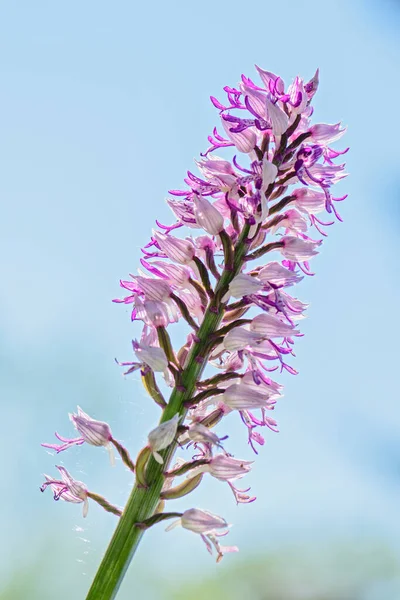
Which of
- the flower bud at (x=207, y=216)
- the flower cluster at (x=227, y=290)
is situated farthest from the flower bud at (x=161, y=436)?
the flower bud at (x=207, y=216)

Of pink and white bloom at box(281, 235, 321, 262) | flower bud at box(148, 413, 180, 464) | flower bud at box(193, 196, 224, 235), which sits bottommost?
flower bud at box(148, 413, 180, 464)

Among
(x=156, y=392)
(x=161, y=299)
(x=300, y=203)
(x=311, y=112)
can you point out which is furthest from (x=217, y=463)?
(x=311, y=112)

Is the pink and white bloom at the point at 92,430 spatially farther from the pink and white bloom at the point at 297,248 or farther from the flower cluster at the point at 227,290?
the pink and white bloom at the point at 297,248

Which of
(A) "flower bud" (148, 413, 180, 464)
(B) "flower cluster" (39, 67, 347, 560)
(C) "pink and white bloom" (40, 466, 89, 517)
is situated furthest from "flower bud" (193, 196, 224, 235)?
(C) "pink and white bloom" (40, 466, 89, 517)

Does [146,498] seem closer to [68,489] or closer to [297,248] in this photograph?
[68,489]

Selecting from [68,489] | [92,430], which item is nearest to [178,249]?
[92,430]

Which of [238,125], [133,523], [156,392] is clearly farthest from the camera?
[238,125]

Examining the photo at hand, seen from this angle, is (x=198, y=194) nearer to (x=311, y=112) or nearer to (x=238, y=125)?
(x=238, y=125)

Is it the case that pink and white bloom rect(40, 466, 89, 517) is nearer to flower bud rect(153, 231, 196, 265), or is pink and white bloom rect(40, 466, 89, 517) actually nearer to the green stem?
the green stem
